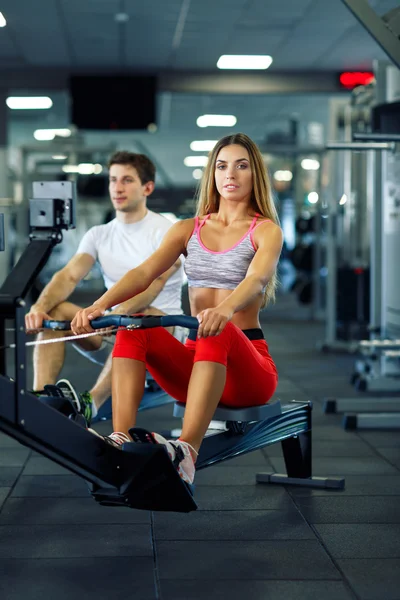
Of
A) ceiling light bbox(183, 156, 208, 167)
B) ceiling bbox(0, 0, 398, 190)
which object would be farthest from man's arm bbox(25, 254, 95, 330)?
ceiling light bbox(183, 156, 208, 167)

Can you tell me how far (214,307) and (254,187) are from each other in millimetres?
454

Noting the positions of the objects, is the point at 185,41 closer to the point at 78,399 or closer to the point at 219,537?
the point at 78,399

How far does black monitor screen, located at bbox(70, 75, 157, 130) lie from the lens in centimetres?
991

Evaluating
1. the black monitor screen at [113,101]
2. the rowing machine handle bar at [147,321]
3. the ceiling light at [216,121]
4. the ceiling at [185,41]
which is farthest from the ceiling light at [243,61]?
the rowing machine handle bar at [147,321]

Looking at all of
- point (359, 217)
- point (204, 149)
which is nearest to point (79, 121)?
point (359, 217)

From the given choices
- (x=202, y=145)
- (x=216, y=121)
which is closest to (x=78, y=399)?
(x=216, y=121)

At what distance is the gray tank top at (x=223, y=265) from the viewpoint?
2.77 m

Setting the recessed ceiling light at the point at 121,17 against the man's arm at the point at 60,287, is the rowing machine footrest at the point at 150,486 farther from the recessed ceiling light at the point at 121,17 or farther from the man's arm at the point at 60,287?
the recessed ceiling light at the point at 121,17

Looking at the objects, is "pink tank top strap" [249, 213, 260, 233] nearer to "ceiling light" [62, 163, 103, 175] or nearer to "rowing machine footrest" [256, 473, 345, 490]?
"rowing machine footrest" [256, 473, 345, 490]

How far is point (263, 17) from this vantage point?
7855 millimetres

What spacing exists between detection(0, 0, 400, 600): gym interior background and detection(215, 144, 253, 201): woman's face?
1.04 metres

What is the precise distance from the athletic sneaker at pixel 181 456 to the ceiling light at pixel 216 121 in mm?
12316

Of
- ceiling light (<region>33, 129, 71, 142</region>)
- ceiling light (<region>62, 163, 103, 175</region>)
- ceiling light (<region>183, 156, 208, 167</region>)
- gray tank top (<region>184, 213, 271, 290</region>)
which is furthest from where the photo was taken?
ceiling light (<region>183, 156, 208, 167</region>)

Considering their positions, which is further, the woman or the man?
the man
